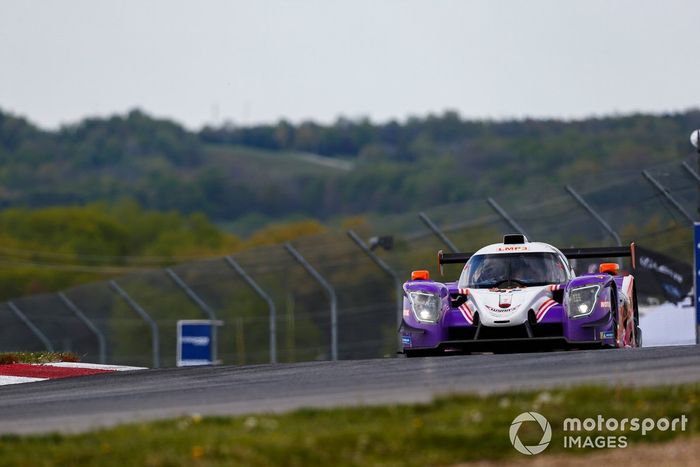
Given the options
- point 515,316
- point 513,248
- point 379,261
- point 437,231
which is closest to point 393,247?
point 379,261

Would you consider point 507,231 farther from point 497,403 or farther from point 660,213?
point 497,403

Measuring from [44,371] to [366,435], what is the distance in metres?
7.34

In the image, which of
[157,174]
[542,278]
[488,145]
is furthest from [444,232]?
[157,174]

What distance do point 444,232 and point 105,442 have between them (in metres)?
15.4

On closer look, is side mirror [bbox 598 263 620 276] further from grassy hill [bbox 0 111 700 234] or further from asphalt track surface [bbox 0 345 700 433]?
grassy hill [bbox 0 111 700 234]

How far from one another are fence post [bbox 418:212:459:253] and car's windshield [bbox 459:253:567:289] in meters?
→ 6.24

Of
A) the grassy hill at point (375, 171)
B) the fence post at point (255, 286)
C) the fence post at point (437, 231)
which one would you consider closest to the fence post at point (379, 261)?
the fence post at point (437, 231)

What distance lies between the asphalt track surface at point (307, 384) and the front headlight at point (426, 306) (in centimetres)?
104

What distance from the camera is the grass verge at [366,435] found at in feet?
26.7

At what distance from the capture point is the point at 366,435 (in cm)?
843

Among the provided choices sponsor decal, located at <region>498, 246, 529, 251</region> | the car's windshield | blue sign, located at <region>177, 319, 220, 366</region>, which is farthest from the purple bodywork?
Result: blue sign, located at <region>177, 319, 220, 366</region>

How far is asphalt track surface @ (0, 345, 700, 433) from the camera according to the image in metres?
10.1

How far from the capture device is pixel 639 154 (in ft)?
331

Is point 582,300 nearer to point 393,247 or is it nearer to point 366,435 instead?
point 366,435
